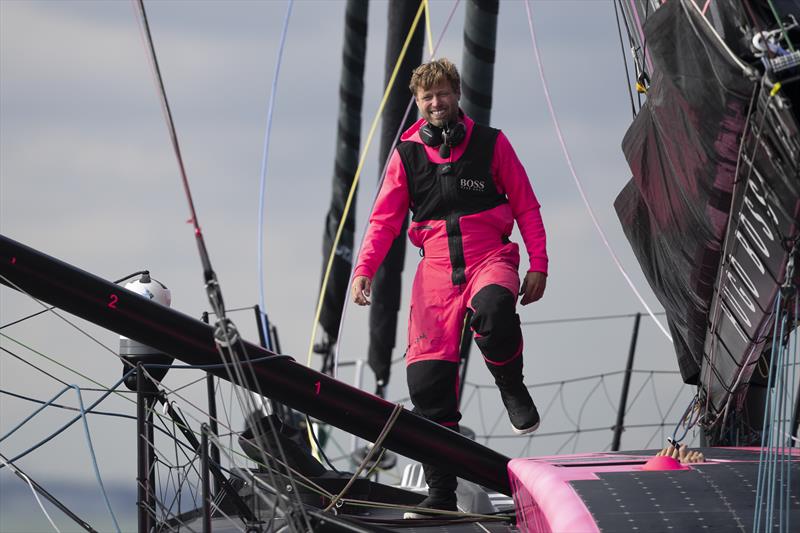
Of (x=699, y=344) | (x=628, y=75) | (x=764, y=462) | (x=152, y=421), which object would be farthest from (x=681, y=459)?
(x=628, y=75)

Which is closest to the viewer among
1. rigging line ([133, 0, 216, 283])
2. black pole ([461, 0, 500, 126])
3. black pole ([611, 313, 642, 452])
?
rigging line ([133, 0, 216, 283])

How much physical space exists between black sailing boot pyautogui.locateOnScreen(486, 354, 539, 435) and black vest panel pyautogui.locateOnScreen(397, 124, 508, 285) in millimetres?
387

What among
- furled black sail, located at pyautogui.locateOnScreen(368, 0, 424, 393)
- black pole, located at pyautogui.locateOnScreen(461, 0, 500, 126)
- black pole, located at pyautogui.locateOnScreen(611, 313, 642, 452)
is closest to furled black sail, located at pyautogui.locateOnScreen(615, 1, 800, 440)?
black pole, located at pyautogui.locateOnScreen(611, 313, 642, 452)

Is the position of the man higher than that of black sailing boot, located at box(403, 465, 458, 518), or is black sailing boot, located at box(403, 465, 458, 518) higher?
the man

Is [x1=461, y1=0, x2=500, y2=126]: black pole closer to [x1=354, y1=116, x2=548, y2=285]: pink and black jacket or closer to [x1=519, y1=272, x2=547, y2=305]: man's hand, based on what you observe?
[x1=354, y1=116, x2=548, y2=285]: pink and black jacket

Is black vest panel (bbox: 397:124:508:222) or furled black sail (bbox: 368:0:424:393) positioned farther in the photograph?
furled black sail (bbox: 368:0:424:393)

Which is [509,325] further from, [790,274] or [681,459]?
[790,274]

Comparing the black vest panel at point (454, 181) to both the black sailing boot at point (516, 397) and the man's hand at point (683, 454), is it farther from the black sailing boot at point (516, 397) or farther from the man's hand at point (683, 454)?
the man's hand at point (683, 454)

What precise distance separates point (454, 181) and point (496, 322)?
54 centimetres

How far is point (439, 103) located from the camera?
420 centimetres

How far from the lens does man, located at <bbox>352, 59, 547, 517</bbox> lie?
4.10 meters

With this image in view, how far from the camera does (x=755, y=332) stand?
12.8ft

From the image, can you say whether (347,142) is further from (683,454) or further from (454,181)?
(683,454)

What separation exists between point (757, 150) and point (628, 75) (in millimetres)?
1896
